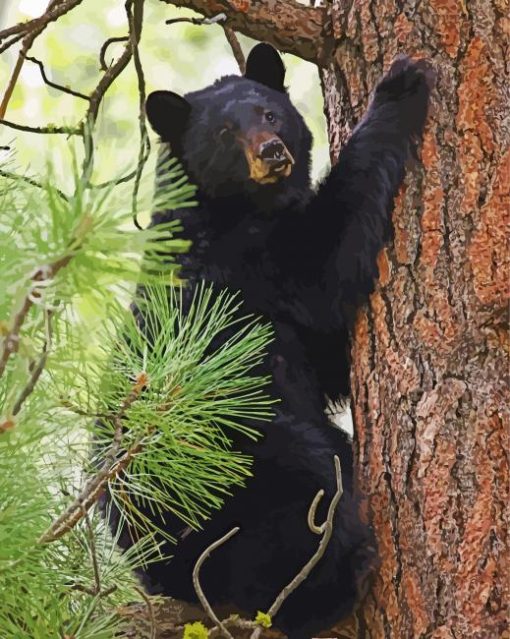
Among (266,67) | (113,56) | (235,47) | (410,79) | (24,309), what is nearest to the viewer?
(24,309)

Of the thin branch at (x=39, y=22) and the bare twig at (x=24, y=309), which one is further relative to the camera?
the thin branch at (x=39, y=22)

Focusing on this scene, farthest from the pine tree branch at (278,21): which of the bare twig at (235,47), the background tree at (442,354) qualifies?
the bare twig at (235,47)

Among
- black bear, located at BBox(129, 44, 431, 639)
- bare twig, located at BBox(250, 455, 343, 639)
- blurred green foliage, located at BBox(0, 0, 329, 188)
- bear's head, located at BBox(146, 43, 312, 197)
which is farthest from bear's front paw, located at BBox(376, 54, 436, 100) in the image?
blurred green foliage, located at BBox(0, 0, 329, 188)

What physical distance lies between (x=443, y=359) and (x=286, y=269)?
665 millimetres

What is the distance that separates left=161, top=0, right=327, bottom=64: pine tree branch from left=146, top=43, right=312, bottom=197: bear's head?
0.84ft

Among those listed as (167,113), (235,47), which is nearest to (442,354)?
(167,113)

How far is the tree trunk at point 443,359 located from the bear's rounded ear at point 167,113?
0.66 metres

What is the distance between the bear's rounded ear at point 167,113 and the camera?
2902 mm

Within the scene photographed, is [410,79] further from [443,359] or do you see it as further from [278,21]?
[443,359]

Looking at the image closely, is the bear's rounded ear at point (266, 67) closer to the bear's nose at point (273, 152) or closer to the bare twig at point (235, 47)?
the bare twig at point (235, 47)

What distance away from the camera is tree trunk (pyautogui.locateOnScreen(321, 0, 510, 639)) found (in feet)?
6.89

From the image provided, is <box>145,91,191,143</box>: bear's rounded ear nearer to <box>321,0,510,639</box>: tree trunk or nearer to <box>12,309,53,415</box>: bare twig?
<box>321,0,510,639</box>: tree trunk

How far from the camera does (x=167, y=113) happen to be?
293 centimetres

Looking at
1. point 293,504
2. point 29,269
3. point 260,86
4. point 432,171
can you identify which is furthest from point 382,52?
point 29,269
